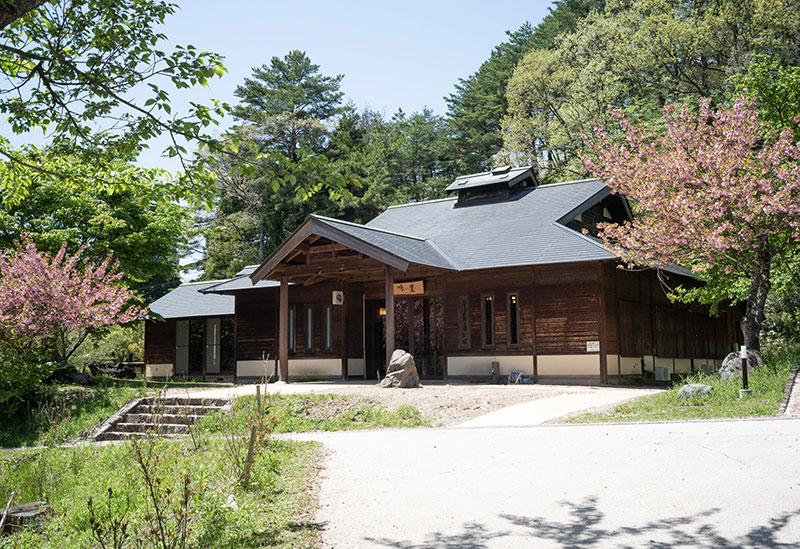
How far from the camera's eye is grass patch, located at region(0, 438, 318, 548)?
6.61m

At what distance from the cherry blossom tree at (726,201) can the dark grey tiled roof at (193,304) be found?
1709 centimetres

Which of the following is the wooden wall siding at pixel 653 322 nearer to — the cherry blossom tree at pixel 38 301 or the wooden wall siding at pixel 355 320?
the wooden wall siding at pixel 355 320

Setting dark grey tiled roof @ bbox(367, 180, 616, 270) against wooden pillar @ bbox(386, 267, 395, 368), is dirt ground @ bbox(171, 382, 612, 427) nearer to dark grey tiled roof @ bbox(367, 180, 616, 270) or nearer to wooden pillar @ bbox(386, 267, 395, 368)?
wooden pillar @ bbox(386, 267, 395, 368)

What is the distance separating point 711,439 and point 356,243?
40.5 ft

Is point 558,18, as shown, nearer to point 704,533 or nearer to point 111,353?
point 111,353

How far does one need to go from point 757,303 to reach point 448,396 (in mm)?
7031

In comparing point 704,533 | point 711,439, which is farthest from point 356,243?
point 704,533

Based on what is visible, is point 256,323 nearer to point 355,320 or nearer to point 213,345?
point 213,345

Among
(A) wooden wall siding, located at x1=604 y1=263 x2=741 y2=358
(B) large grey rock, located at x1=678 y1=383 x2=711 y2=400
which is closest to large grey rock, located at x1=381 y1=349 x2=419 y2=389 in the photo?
(A) wooden wall siding, located at x1=604 y1=263 x2=741 y2=358

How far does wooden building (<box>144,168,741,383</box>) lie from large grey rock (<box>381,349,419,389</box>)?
1.34 metres

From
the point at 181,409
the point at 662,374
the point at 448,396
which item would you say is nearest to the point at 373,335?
the point at 448,396

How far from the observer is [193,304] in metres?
31.7

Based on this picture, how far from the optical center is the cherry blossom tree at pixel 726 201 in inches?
630

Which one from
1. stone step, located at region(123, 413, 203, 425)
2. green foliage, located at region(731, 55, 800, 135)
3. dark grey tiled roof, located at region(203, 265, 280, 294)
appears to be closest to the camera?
stone step, located at region(123, 413, 203, 425)
